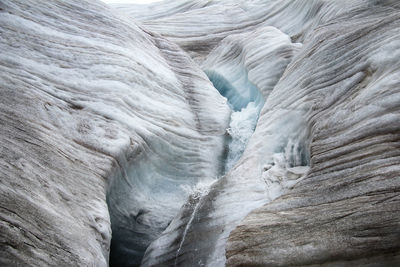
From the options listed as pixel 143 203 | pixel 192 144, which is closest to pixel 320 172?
pixel 143 203

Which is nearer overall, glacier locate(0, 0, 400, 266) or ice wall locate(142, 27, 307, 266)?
glacier locate(0, 0, 400, 266)

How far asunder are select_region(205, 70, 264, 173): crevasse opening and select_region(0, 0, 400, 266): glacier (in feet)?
0.11

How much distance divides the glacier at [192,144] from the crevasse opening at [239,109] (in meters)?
0.03

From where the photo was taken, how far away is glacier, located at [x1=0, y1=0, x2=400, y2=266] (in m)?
4.79

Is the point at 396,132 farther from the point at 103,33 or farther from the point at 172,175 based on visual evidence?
the point at 103,33

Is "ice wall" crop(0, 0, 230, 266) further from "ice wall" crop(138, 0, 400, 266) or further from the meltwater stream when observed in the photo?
"ice wall" crop(138, 0, 400, 266)

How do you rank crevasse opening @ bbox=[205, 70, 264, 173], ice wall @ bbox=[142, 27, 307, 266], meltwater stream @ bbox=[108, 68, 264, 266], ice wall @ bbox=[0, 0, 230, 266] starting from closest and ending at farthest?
ice wall @ bbox=[0, 0, 230, 266], ice wall @ bbox=[142, 27, 307, 266], meltwater stream @ bbox=[108, 68, 264, 266], crevasse opening @ bbox=[205, 70, 264, 173]

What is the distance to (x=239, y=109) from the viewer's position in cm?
1056

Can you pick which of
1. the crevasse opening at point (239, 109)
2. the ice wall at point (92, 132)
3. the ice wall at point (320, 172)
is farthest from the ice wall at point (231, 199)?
the ice wall at point (92, 132)

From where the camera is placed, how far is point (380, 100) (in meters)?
5.39

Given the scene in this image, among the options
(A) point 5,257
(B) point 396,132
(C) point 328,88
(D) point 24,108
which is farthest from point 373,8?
(A) point 5,257

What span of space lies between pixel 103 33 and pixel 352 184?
5804mm

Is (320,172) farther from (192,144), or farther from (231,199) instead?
(192,144)

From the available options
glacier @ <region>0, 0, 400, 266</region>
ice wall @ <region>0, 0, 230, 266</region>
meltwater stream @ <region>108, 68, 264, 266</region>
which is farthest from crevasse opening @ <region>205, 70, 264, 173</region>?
meltwater stream @ <region>108, 68, 264, 266</region>
